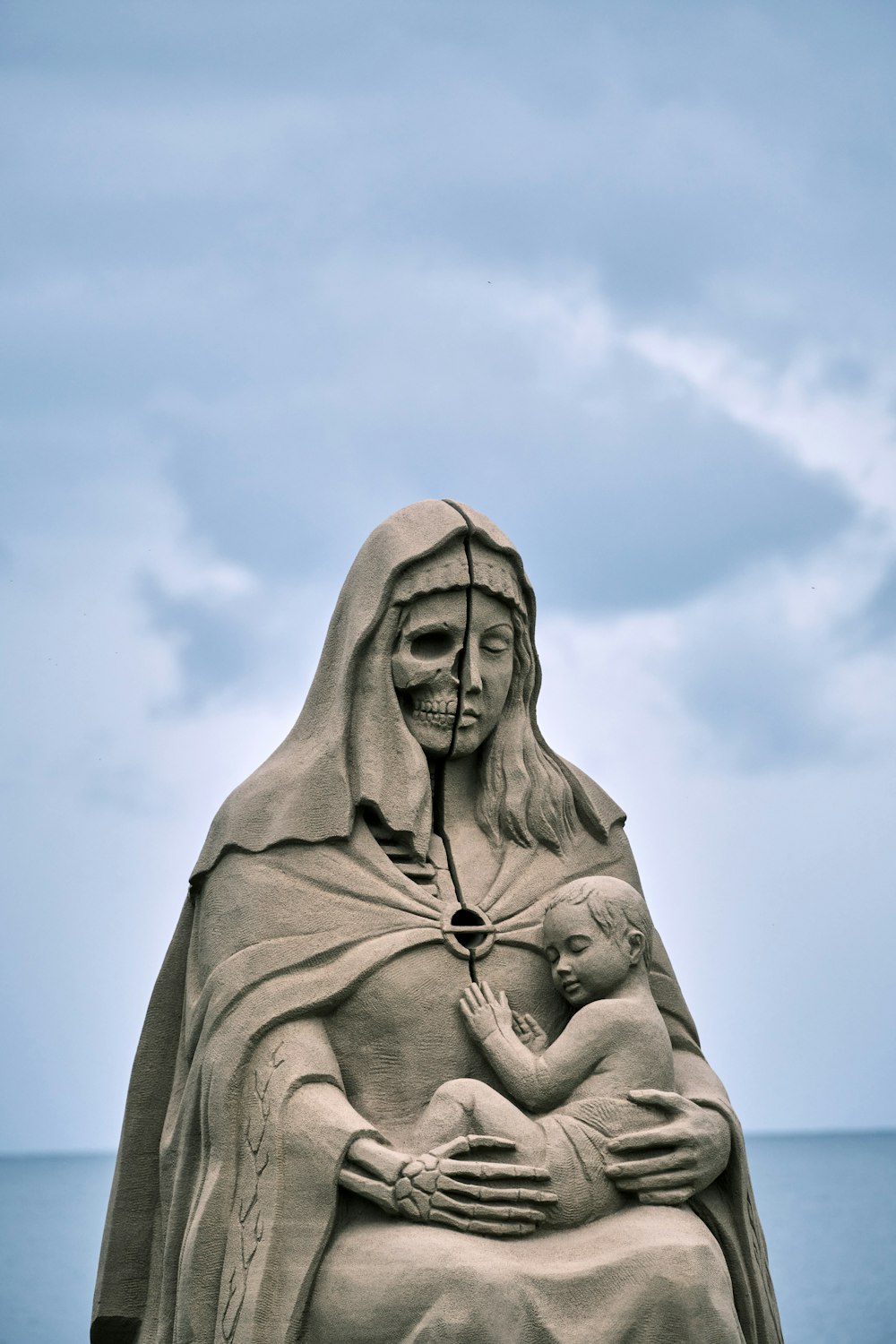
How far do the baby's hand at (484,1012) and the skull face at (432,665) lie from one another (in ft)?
3.30

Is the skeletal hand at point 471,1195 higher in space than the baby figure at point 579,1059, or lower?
lower

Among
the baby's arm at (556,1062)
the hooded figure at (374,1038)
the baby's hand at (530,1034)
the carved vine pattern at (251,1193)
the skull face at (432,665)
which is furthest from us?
the skull face at (432,665)

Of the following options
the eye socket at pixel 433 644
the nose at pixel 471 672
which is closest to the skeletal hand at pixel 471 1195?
the nose at pixel 471 672

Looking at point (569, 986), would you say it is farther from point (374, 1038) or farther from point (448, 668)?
point (448, 668)

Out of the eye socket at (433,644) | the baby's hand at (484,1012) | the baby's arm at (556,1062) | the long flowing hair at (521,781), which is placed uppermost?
the eye socket at (433,644)

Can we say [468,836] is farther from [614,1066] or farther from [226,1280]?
[226,1280]

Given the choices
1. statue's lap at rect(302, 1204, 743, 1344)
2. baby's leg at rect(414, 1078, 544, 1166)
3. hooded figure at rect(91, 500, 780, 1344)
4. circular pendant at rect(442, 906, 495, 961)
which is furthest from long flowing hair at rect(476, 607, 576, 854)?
statue's lap at rect(302, 1204, 743, 1344)

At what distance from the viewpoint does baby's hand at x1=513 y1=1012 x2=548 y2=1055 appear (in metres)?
8.51

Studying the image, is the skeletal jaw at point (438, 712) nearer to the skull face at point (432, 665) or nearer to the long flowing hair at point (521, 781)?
the skull face at point (432, 665)

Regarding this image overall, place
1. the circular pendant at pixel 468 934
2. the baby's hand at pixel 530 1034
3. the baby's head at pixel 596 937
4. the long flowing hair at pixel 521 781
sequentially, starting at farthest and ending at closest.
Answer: the long flowing hair at pixel 521 781 → the circular pendant at pixel 468 934 → the baby's hand at pixel 530 1034 → the baby's head at pixel 596 937

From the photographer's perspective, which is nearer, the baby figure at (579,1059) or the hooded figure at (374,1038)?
the hooded figure at (374,1038)

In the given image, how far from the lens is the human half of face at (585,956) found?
829 centimetres

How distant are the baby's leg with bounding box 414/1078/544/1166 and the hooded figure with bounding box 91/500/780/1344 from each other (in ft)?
0.37

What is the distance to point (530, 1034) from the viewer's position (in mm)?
8539
